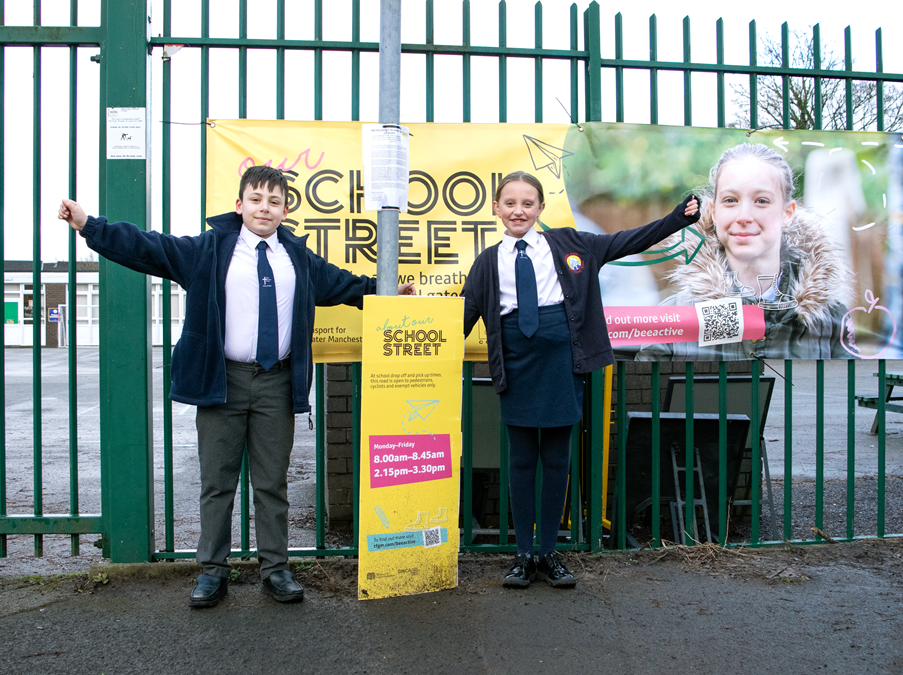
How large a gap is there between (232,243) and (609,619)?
2.36m

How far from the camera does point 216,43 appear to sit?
352 cm

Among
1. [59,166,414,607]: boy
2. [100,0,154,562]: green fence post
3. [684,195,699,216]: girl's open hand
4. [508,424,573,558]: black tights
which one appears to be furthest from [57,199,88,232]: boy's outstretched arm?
[684,195,699,216]: girl's open hand

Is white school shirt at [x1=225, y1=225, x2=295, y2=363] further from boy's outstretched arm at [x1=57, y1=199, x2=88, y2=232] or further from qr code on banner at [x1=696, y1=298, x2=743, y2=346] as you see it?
qr code on banner at [x1=696, y1=298, x2=743, y2=346]

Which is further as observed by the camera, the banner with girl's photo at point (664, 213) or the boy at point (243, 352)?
the banner with girl's photo at point (664, 213)

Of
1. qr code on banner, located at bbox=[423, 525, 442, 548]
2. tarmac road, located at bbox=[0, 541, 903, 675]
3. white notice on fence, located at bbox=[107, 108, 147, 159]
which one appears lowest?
tarmac road, located at bbox=[0, 541, 903, 675]

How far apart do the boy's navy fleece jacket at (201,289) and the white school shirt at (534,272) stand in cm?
94

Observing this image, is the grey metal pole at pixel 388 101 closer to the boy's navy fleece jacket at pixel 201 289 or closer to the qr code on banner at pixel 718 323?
the boy's navy fleece jacket at pixel 201 289

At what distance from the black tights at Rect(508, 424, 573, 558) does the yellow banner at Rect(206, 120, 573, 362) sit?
612 mm

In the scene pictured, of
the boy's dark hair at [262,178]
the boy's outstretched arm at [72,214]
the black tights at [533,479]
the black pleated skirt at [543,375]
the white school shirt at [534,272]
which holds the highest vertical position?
the boy's dark hair at [262,178]

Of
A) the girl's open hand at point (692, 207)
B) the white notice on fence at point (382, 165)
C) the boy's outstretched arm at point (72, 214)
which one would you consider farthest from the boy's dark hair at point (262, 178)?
the girl's open hand at point (692, 207)

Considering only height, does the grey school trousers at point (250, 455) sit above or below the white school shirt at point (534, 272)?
below

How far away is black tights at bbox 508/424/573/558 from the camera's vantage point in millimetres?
3295

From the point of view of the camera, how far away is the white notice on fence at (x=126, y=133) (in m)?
3.43

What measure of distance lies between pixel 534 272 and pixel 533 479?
1.01m
